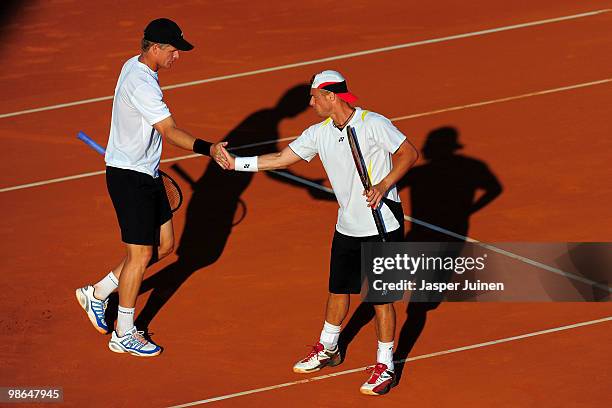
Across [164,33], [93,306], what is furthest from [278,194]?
[164,33]

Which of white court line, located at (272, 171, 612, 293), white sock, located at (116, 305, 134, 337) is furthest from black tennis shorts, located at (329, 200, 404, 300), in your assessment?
white court line, located at (272, 171, 612, 293)

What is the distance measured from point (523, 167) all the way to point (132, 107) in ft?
17.1

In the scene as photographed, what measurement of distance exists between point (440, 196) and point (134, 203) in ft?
13.6

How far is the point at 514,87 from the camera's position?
56.9 ft

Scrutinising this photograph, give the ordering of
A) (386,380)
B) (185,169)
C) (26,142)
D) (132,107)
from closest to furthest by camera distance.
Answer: (386,380) < (132,107) < (185,169) < (26,142)

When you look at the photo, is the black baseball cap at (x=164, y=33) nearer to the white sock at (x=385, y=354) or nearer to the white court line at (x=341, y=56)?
the white sock at (x=385, y=354)

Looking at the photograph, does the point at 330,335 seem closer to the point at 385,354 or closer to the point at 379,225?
the point at 385,354

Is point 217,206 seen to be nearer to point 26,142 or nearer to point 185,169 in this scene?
point 185,169

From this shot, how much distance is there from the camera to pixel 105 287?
11906 millimetres

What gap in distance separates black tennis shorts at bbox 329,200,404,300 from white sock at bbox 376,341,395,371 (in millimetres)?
Answer: 488

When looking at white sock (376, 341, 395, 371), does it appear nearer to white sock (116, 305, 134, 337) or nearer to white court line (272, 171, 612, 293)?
white sock (116, 305, 134, 337)

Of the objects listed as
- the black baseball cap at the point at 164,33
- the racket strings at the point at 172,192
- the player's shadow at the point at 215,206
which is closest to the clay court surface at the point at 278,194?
the player's shadow at the point at 215,206

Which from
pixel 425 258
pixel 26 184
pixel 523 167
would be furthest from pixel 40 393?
pixel 523 167

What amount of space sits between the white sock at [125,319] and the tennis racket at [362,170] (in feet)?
7.62
